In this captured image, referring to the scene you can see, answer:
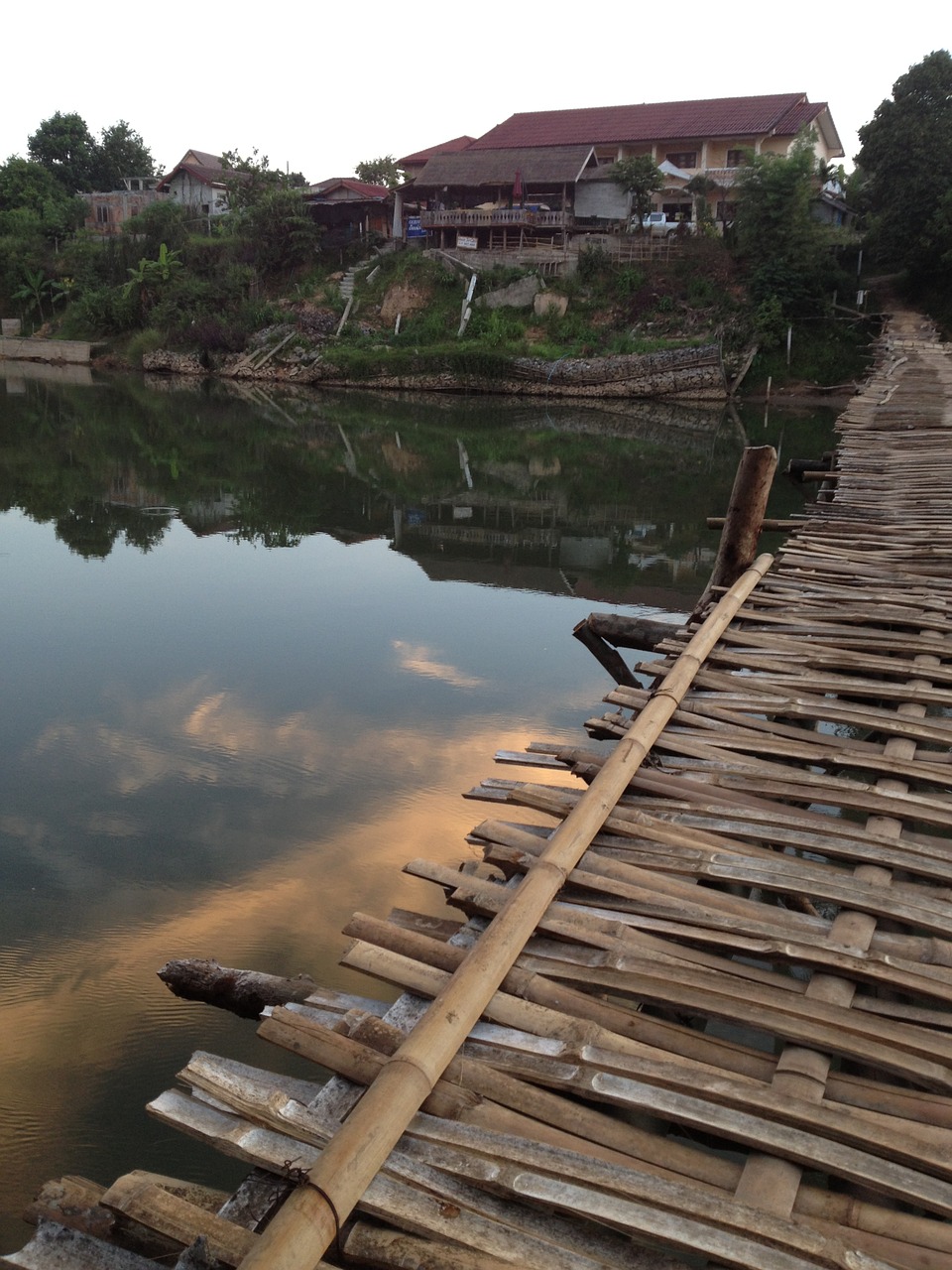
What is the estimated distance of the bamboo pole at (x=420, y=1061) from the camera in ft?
5.44

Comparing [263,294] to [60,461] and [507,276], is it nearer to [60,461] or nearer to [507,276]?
[507,276]

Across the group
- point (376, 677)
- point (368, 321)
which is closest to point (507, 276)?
point (368, 321)

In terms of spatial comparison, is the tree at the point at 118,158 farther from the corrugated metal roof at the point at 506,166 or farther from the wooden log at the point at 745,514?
the wooden log at the point at 745,514

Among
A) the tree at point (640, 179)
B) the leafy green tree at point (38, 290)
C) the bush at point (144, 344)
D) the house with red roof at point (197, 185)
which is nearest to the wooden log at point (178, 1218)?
the tree at point (640, 179)

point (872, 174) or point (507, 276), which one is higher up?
point (872, 174)

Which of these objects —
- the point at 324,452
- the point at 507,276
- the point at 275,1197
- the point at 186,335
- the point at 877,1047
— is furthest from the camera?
the point at 186,335

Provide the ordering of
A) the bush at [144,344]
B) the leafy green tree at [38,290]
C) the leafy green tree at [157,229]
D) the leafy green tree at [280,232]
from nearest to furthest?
the bush at [144,344], the leafy green tree at [280,232], the leafy green tree at [157,229], the leafy green tree at [38,290]

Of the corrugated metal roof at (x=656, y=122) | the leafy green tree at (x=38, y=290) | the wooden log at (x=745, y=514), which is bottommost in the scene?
the wooden log at (x=745, y=514)

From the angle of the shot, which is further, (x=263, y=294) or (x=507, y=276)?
(x=263, y=294)

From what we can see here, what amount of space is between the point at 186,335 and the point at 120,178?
26.2 meters

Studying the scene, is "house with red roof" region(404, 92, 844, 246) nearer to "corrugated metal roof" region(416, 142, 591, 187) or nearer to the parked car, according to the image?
"corrugated metal roof" region(416, 142, 591, 187)

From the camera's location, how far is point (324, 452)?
18.8 m

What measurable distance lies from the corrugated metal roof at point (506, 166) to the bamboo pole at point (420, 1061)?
3331 cm

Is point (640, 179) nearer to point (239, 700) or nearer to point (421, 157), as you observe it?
point (421, 157)
